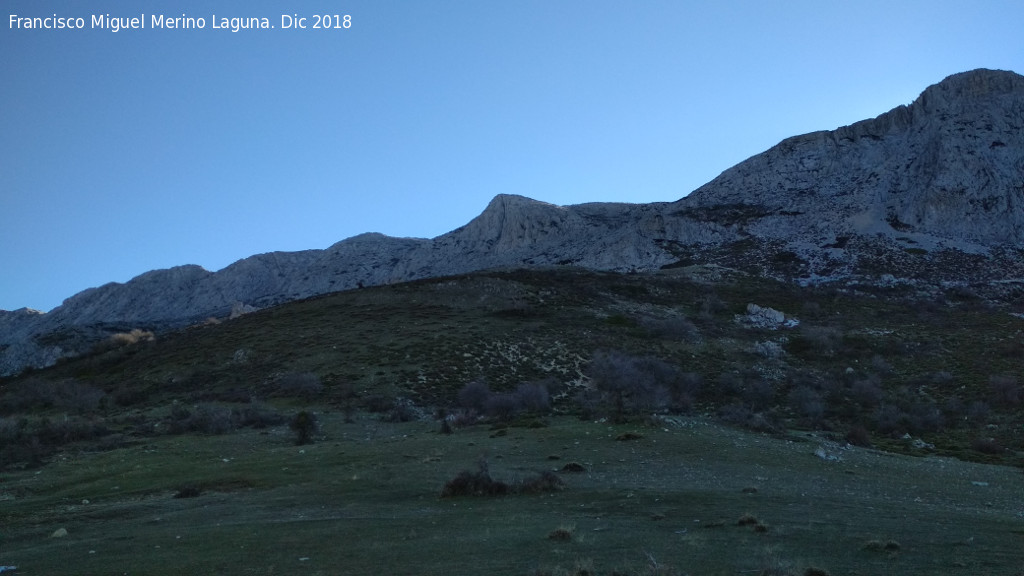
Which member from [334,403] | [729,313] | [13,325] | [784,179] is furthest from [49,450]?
[13,325]

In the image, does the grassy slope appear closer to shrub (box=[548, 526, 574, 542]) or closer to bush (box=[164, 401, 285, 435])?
shrub (box=[548, 526, 574, 542])

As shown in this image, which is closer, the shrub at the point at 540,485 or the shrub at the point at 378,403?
the shrub at the point at 540,485

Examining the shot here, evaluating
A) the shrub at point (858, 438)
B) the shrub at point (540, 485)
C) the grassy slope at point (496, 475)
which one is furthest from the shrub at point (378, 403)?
the shrub at point (858, 438)

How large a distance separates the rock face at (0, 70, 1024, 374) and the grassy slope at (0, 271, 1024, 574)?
39025 millimetres

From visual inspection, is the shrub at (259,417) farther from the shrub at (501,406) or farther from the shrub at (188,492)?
the shrub at (188,492)

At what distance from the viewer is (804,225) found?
106125 millimetres

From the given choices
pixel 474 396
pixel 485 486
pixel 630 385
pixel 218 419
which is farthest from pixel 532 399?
pixel 485 486

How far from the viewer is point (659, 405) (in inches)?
1602

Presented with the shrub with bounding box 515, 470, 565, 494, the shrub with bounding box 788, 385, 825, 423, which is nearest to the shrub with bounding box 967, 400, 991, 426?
the shrub with bounding box 788, 385, 825, 423

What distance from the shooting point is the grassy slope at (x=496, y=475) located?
12406 mm

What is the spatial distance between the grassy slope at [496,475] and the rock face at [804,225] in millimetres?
39025

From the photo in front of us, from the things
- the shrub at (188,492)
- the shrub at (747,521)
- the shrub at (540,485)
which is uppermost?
the shrub at (747,521)

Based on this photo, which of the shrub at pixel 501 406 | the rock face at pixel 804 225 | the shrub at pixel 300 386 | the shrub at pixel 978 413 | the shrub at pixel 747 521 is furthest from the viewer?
the rock face at pixel 804 225

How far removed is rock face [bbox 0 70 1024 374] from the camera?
3716 inches
